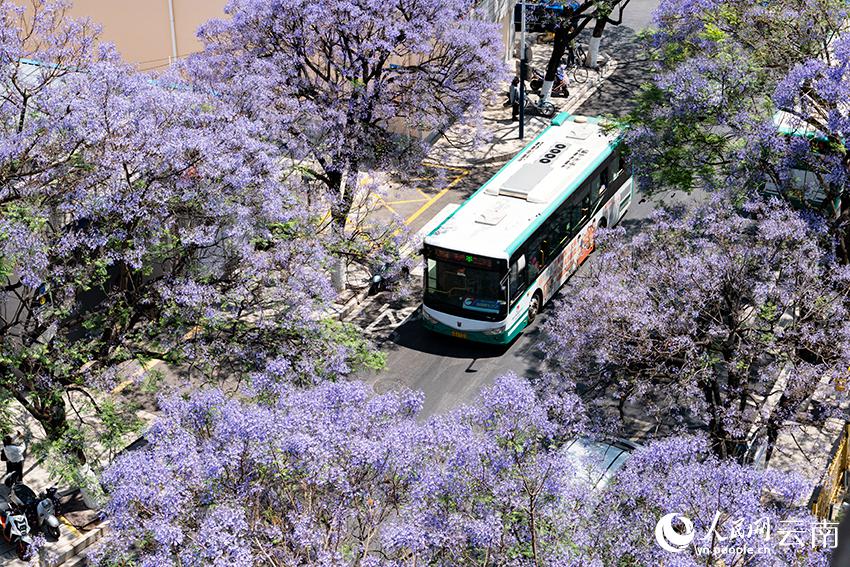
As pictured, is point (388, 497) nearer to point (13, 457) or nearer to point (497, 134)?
point (13, 457)

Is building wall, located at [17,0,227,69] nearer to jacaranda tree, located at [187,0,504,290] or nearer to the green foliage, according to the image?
jacaranda tree, located at [187,0,504,290]

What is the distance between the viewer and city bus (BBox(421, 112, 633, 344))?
24.0m

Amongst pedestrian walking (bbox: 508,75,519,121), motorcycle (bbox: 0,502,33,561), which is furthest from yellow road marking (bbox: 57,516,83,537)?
pedestrian walking (bbox: 508,75,519,121)

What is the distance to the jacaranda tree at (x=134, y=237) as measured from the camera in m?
16.8

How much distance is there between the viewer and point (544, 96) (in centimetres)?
3759

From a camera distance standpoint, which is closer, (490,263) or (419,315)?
(490,263)

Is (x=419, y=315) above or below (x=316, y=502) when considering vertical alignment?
below

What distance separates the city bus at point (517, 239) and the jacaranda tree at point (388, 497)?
→ 33.8 ft

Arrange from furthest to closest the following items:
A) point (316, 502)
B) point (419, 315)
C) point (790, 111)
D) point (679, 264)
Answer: point (419, 315) → point (790, 111) → point (679, 264) → point (316, 502)

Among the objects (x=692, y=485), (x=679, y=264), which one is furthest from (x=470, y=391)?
(x=692, y=485)

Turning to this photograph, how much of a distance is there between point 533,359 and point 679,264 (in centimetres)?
674

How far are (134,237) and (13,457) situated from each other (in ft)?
18.0

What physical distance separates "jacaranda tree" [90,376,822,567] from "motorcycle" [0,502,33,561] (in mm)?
6147

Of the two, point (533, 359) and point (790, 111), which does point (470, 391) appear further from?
point (790, 111)
